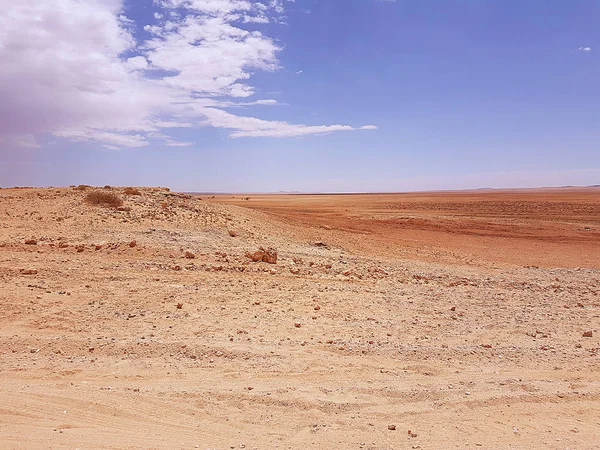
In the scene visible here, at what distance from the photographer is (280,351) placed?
598 centimetres

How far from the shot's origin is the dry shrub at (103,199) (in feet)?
56.5

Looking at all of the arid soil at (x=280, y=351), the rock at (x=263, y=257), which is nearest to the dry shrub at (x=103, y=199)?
the arid soil at (x=280, y=351)

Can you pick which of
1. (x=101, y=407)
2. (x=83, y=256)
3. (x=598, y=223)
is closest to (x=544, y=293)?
(x=101, y=407)

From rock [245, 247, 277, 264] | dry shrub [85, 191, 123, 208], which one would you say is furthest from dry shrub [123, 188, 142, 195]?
rock [245, 247, 277, 264]

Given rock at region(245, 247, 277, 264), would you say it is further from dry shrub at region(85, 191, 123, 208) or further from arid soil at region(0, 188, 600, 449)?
dry shrub at region(85, 191, 123, 208)

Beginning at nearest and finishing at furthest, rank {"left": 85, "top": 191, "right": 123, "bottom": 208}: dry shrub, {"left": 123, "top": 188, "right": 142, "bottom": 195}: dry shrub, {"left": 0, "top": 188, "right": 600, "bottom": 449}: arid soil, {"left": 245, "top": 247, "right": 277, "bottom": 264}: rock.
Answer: {"left": 0, "top": 188, "right": 600, "bottom": 449}: arid soil → {"left": 245, "top": 247, "right": 277, "bottom": 264}: rock → {"left": 85, "top": 191, "right": 123, "bottom": 208}: dry shrub → {"left": 123, "top": 188, "right": 142, "bottom": 195}: dry shrub

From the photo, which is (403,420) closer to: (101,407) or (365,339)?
(365,339)

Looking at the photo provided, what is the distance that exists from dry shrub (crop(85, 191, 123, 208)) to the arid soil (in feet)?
13.9

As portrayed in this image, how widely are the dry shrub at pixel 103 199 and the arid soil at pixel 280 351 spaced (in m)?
4.23

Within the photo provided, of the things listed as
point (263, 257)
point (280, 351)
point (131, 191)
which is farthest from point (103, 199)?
point (280, 351)

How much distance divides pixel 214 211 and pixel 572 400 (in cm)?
1535

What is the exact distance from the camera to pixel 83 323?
6.75 meters

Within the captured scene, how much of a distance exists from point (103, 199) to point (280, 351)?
13.7 m

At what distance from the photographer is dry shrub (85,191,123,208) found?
17.2 metres
